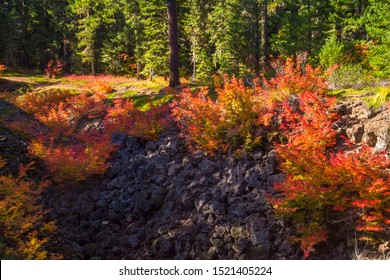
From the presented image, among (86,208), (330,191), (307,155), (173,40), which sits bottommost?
(86,208)

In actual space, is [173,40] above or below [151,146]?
above

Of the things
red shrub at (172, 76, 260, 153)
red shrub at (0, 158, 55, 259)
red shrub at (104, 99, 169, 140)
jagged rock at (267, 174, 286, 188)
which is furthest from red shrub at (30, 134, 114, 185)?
jagged rock at (267, 174, 286, 188)

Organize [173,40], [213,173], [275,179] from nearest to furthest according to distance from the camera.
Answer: [275,179] → [213,173] → [173,40]

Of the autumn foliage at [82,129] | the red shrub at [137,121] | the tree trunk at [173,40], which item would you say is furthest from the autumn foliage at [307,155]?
the tree trunk at [173,40]

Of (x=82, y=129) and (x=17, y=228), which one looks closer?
(x=17, y=228)

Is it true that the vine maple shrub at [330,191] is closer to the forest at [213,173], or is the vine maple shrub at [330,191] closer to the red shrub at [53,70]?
the forest at [213,173]

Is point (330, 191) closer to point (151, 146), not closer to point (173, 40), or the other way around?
point (151, 146)

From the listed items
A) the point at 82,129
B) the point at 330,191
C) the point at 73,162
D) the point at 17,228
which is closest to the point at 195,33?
the point at 82,129

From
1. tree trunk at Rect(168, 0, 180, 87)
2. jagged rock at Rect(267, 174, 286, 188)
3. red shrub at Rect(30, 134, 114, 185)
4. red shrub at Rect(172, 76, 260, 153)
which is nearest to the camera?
jagged rock at Rect(267, 174, 286, 188)

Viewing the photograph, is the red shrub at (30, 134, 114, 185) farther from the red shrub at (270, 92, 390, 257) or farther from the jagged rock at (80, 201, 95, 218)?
the red shrub at (270, 92, 390, 257)

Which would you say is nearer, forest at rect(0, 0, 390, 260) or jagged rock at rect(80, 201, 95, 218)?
forest at rect(0, 0, 390, 260)

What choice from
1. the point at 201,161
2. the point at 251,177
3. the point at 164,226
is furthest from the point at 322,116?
the point at 164,226

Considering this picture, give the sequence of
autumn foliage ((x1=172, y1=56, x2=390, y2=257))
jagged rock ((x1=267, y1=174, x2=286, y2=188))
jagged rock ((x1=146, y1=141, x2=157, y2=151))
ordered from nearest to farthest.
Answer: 1. autumn foliage ((x1=172, y1=56, x2=390, y2=257))
2. jagged rock ((x1=267, y1=174, x2=286, y2=188))
3. jagged rock ((x1=146, y1=141, x2=157, y2=151))

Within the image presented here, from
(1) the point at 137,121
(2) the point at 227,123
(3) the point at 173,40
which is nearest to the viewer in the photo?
(2) the point at 227,123
